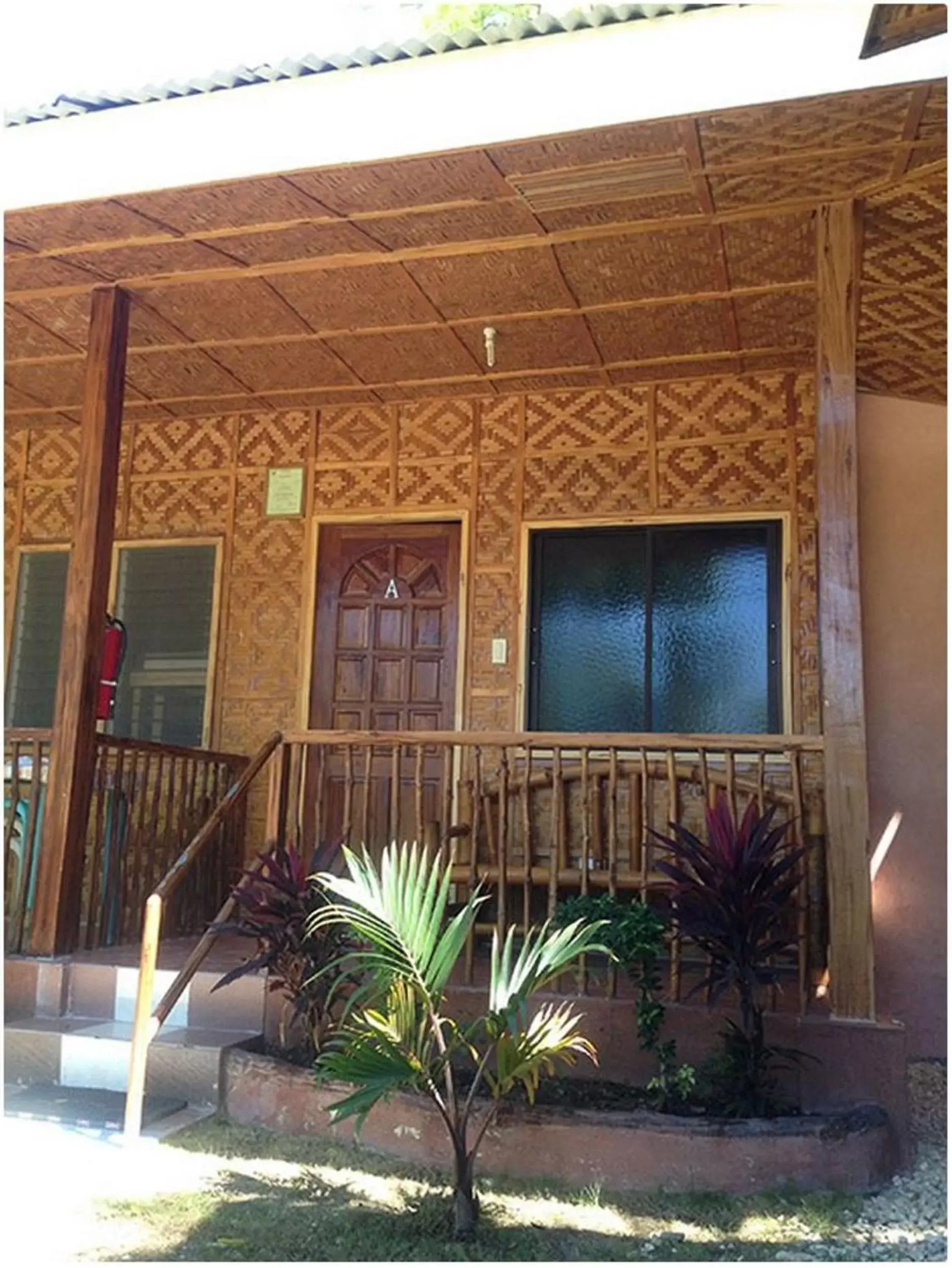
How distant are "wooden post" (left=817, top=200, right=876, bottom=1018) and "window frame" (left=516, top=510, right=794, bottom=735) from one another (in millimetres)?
1568

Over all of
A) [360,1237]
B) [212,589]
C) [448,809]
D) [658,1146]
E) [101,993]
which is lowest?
[360,1237]

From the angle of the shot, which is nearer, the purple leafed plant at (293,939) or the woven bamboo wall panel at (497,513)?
the purple leafed plant at (293,939)

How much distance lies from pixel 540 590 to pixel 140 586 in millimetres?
2595

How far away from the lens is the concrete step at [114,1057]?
13.2ft

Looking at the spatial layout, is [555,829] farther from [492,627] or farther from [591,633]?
[492,627]

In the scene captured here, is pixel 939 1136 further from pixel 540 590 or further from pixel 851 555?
pixel 540 590

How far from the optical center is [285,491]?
6684 millimetres

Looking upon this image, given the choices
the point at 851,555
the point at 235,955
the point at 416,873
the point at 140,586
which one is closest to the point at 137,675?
the point at 140,586

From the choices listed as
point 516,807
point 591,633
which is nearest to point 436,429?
point 591,633

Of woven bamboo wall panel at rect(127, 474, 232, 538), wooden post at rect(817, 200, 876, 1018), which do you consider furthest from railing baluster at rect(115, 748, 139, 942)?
wooden post at rect(817, 200, 876, 1018)

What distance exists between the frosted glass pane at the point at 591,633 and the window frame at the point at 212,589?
6.49 feet

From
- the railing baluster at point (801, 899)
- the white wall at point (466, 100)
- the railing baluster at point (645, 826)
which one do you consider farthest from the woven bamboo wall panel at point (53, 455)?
Result: the railing baluster at point (801, 899)

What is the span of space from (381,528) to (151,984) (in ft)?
11.0

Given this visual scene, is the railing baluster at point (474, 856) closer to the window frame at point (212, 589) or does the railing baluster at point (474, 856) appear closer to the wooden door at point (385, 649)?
the wooden door at point (385, 649)
